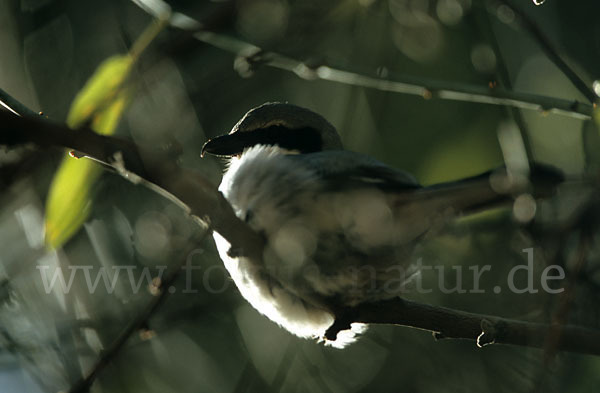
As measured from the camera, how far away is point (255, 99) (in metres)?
5.49

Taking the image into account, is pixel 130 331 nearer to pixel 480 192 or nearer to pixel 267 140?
pixel 480 192

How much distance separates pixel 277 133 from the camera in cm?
363

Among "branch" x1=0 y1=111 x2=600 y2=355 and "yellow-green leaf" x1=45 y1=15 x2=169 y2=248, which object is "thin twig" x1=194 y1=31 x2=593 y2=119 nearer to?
"yellow-green leaf" x1=45 y1=15 x2=169 y2=248

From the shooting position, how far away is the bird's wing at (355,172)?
2719 mm

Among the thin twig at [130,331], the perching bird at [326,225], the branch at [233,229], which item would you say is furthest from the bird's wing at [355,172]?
the thin twig at [130,331]

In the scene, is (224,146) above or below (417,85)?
below

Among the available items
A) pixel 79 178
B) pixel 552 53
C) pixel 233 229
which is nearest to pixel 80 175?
pixel 79 178

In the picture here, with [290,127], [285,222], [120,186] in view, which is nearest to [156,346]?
[120,186]

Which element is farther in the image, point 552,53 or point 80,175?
point 552,53

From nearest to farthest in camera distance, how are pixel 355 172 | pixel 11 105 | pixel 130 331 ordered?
pixel 130 331 → pixel 11 105 → pixel 355 172

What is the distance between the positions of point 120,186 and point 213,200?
7.86ft

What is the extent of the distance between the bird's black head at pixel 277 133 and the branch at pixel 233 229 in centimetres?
99

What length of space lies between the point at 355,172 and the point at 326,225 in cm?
25

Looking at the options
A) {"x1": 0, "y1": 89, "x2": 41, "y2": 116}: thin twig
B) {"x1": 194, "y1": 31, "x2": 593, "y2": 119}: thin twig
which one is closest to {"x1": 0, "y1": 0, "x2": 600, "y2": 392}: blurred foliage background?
{"x1": 194, "y1": 31, "x2": 593, "y2": 119}: thin twig
